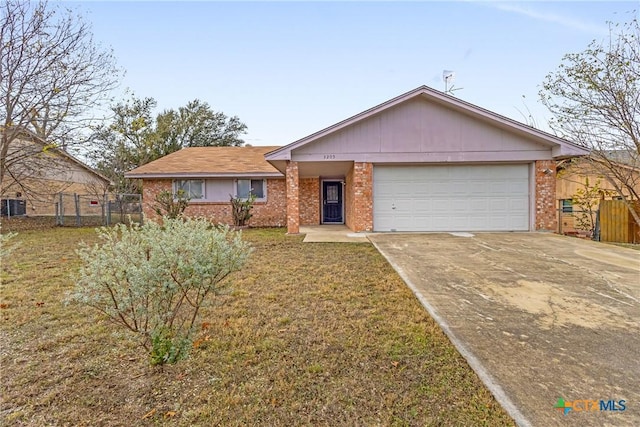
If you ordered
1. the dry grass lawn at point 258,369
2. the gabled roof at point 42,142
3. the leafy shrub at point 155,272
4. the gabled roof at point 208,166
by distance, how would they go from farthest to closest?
1. the gabled roof at point 208,166
2. the gabled roof at point 42,142
3. the leafy shrub at point 155,272
4. the dry grass lawn at point 258,369

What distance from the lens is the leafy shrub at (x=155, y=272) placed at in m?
2.39

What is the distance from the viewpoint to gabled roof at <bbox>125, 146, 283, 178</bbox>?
14.4 metres

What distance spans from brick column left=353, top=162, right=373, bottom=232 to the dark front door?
4646 mm

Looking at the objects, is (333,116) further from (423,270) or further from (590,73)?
(423,270)

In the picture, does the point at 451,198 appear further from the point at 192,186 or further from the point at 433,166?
the point at 192,186

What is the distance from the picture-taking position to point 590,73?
9.66 metres

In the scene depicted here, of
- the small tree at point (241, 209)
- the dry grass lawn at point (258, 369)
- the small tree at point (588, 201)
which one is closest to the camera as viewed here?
the dry grass lawn at point (258, 369)

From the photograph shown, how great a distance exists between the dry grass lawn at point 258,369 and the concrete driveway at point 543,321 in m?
0.26

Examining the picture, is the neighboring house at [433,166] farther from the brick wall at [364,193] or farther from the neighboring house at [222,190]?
the neighboring house at [222,190]

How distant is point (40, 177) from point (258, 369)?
19.1 metres

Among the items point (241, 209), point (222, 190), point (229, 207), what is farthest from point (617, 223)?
point (222, 190)

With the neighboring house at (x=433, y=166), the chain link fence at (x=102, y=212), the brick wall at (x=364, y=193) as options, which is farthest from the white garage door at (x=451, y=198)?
the chain link fence at (x=102, y=212)

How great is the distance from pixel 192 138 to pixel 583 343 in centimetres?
3255

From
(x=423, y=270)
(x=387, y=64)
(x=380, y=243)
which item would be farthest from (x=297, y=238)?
(x=387, y=64)
